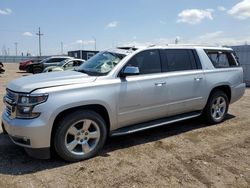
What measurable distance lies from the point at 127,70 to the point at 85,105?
0.94 m

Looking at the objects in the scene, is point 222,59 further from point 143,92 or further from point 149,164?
point 149,164

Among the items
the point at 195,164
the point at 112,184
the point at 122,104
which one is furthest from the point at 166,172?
the point at 122,104

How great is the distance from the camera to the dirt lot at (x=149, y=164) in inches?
148

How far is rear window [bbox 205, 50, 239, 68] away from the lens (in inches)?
252

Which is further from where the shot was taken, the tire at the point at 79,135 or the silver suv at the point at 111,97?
the tire at the point at 79,135

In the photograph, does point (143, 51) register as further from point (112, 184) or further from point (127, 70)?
point (112, 184)

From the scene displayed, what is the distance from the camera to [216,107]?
6.57 meters

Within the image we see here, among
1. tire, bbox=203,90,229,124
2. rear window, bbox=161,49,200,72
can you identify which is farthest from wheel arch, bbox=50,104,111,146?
tire, bbox=203,90,229,124

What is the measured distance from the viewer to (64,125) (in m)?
4.14

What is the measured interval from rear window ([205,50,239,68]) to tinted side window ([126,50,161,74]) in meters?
1.63

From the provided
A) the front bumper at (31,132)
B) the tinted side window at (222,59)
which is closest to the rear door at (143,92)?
the front bumper at (31,132)

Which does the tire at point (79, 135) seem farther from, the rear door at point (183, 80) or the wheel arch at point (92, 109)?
the rear door at point (183, 80)

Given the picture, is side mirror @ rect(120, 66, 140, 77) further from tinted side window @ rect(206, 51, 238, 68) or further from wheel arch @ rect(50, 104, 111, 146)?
tinted side window @ rect(206, 51, 238, 68)

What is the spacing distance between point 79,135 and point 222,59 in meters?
4.23
